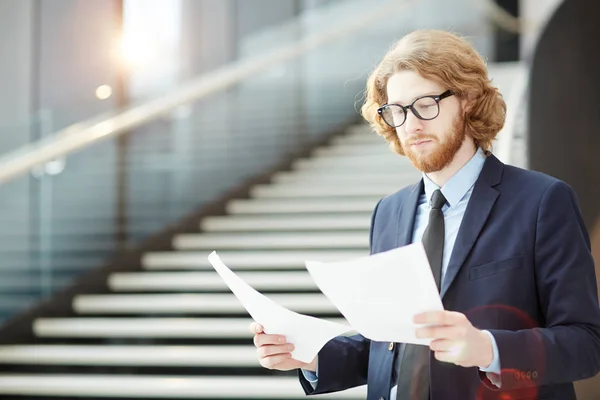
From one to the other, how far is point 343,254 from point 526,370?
11.7 ft

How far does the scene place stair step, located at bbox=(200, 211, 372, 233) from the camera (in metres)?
5.54

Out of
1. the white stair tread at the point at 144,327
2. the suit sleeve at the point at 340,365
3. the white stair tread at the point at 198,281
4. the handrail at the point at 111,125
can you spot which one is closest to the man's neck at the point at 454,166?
the suit sleeve at the point at 340,365

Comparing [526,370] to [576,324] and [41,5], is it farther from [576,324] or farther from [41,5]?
Answer: [41,5]

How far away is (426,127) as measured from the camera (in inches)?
64.4

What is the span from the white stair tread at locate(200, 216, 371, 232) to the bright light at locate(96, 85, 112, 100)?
114cm

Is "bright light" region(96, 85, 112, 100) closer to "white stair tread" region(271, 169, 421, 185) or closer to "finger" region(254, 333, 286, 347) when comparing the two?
"white stair tread" region(271, 169, 421, 185)

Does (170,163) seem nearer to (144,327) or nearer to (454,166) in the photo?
(144,327)

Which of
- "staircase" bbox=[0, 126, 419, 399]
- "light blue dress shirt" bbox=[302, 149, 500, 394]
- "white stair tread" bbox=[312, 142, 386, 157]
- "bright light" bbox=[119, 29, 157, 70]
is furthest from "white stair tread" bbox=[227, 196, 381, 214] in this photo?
"light blue dress shirt" bbox=[302, 149, 500, 394]

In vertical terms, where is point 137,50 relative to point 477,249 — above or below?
above

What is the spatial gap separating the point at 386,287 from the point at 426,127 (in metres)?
0.41

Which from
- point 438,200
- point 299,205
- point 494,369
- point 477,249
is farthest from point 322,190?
point 494,369

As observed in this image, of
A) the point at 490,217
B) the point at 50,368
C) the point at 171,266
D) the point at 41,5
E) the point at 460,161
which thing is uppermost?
the point at 41,5

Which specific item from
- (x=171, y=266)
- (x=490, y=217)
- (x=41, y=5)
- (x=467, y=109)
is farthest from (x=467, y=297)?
(x=41, y=5)

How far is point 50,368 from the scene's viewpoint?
171 inches
